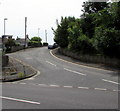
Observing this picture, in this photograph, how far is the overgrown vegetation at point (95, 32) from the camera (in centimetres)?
2278

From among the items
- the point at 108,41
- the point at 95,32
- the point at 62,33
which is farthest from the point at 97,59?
the point at 62,33

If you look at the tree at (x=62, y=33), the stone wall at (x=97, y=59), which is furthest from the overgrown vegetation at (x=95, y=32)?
the stone wall at (x=97, y=59)

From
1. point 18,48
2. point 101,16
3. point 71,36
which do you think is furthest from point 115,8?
point 18,48

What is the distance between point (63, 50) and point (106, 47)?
15314 millimetres

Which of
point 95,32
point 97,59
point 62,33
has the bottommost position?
point 97,59

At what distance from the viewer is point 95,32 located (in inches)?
993

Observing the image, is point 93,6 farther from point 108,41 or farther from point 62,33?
point 108,41

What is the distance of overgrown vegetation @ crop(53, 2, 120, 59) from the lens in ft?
74.7

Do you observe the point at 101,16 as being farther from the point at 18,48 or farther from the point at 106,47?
the point at 18,48

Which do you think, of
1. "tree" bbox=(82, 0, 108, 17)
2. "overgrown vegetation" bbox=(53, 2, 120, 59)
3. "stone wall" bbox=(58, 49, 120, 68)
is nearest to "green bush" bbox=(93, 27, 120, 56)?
"overgrown vegetation" bbox=(53, 2, 120, 59)

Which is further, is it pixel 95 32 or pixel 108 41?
pixel 95 32

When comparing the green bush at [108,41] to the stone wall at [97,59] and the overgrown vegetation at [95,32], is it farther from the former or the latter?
the stone wall at [97,59]

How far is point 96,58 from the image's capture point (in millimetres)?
27281

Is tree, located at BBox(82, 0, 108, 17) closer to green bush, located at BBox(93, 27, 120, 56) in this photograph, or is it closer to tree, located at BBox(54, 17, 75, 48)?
tree, located at BBox(54, 17, 75, 48)
